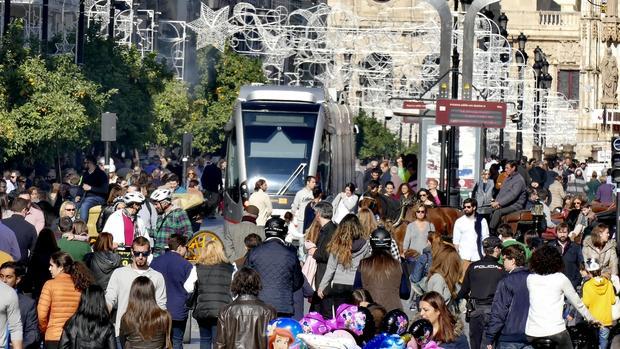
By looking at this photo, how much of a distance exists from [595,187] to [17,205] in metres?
29.9

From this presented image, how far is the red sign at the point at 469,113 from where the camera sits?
34656 mm

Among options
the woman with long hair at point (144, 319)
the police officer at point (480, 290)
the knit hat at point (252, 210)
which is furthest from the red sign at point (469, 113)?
A: the woman with long hair at point (144, 319)

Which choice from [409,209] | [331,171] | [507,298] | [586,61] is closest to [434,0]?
[331,171]

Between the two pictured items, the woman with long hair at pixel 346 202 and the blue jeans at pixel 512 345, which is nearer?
the blue jeans at pixel 512 345

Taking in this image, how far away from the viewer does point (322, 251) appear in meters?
20.3

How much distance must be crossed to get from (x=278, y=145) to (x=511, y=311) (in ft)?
65.0

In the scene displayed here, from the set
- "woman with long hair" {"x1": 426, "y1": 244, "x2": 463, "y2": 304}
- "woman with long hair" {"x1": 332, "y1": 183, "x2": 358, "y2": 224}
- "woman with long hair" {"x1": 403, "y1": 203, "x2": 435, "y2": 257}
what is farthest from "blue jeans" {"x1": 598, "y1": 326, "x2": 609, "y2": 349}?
"woman with long hair" {"x1": 332, "y1": 183, "x2": 358, "y2": 224}

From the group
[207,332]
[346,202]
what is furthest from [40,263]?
[346,202]

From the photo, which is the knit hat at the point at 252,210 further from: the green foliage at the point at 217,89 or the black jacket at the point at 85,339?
the green foliage at the point at 217,89

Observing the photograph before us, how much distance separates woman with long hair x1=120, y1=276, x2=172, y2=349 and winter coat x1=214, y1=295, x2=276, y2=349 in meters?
0.43

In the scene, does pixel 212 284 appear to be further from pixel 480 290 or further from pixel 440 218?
pixel 440 218

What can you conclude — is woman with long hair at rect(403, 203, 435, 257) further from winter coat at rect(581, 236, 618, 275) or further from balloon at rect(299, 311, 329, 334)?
balloon at rect(299, 311, 329, 334)

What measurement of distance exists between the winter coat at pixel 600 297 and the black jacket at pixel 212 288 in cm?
368

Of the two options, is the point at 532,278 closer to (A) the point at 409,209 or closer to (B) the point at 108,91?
(A) the point at 409,209
